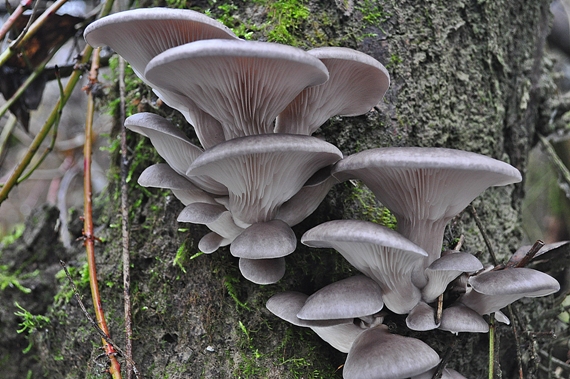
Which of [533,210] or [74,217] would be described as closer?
[74,217]

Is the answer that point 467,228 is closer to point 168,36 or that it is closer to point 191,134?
point 191,134

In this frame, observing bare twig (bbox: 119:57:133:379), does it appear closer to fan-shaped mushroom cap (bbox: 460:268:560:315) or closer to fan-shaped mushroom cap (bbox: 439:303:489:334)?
fan-shaped mushroom cap (bbox: 439:303:489:334)

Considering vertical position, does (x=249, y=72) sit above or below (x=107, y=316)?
above

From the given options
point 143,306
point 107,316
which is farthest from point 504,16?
point 107,316

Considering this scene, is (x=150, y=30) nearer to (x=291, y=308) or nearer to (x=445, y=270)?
(x=291, y=308)

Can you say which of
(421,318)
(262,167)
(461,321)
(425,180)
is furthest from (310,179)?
(461,321)

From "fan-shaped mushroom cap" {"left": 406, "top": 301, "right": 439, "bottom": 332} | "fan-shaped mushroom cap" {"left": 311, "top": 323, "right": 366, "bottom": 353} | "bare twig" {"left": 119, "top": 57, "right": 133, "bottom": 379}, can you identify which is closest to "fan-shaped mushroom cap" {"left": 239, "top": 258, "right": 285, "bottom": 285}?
"fan-shaped mushroom cap" {"left": 311, "top": 323, "right": 366, "bottom": 353}
